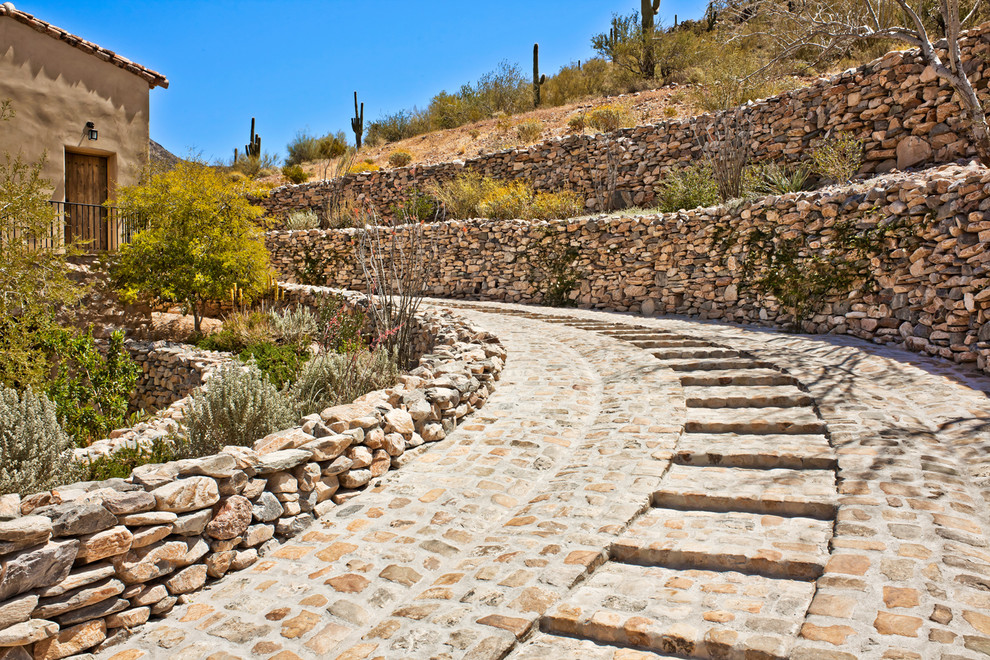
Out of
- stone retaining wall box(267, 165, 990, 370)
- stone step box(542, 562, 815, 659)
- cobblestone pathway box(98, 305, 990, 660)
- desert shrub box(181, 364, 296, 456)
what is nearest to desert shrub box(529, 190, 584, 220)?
stone retaining wall box(267, 165, 990, 370)

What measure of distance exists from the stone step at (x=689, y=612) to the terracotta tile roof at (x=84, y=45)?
16.5m

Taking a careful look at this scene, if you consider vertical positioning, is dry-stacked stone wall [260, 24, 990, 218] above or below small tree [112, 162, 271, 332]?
above

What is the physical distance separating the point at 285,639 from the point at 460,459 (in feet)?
6.76

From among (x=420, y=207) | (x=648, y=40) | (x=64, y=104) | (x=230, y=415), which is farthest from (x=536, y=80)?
(x=230, y=415)

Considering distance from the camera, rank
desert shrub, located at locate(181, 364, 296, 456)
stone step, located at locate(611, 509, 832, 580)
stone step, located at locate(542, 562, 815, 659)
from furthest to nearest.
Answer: desert shrub, located at locate(181, 364, 296, 456)
stone step, located at locate(611, 509, 832, 580)
stone step, located at locate(542, 562, 815, 659)

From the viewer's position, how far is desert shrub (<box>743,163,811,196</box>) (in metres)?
10.5

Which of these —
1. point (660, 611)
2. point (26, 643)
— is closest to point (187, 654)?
point (26, 643)

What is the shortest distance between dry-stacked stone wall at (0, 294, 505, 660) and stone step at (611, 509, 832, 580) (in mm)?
1952

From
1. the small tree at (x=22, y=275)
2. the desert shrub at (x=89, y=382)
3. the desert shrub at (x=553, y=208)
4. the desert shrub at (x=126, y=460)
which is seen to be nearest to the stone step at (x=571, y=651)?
the desert shrub at (x=126, y=460)

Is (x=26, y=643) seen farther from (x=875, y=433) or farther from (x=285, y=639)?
(x=875, y=433)

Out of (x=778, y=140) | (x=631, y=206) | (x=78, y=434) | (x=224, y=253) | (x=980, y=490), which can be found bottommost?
(x=78, y=434)

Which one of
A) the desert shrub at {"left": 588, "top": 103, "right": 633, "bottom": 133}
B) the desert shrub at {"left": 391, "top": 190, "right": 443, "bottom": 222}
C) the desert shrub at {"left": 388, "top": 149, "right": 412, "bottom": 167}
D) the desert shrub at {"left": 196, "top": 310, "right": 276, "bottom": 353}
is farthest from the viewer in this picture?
the desert shrub at {"left": 388, "top": 149, "right": 412, "bottom": 167}

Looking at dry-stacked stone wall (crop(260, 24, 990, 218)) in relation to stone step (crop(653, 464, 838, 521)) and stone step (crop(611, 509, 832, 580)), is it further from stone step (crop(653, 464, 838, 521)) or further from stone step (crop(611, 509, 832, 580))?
stone step (crop(611, 509, 832, 580))

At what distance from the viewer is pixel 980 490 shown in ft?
11.6
